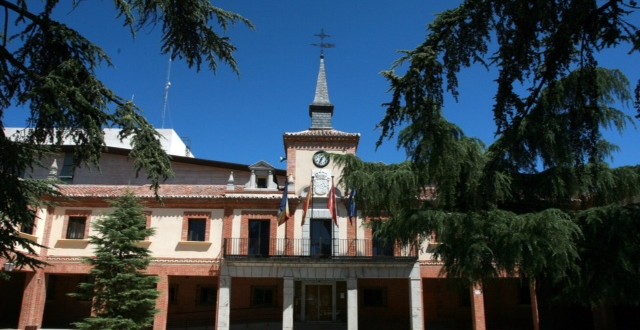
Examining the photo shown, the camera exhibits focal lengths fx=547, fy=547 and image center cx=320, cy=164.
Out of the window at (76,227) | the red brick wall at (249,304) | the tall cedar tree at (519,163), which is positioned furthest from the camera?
the red brick wall at (249,304)

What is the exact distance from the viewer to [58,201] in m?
23.7

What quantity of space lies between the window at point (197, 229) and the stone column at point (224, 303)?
2165 millimetres

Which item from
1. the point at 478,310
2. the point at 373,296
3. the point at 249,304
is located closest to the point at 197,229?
the point at 249,304

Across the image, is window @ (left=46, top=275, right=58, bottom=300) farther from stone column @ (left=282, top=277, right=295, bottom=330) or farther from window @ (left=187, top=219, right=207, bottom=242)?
stone column @ (left=282, top=277, right=295, bottom=330)

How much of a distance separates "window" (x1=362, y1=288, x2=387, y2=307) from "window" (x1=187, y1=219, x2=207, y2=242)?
8.17m

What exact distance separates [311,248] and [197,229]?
508 centimetres

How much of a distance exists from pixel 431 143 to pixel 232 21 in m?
3.93

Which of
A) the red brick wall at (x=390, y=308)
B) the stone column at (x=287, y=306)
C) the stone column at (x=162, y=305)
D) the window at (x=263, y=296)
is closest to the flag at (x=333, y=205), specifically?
the stone column at (x=287, y=306)

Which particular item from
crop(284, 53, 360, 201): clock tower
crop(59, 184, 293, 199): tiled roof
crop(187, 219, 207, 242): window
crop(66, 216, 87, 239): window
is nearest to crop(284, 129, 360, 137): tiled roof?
crop(284, 53, 360, 201): clock tower

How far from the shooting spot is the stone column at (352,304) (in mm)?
22406

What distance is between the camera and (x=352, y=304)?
74.1 feet

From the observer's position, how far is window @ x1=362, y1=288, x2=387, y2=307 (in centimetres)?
2611

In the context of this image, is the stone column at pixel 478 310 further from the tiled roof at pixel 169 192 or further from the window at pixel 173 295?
the window at pixel 173 295

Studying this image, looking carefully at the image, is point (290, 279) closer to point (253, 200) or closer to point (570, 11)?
point (253, 200)
